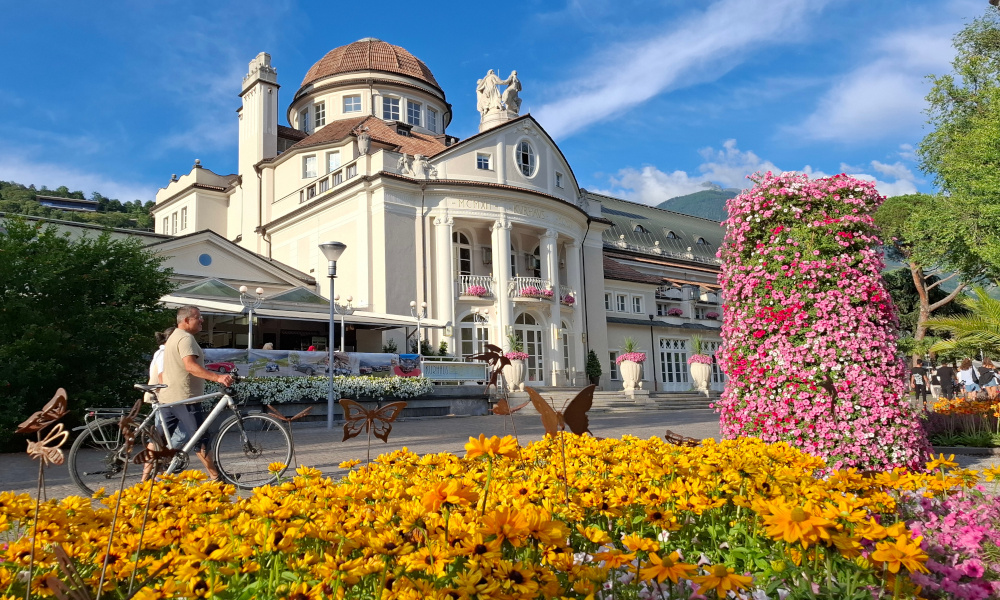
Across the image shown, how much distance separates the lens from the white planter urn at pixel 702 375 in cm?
3206

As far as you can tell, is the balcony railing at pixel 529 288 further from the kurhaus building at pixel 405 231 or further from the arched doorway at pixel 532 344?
the arched doorway at pixel 532 344

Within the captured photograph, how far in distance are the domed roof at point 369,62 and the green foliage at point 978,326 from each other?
3095 cm

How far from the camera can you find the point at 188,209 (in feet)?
121

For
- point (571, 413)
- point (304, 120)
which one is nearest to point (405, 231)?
point (304, 120)

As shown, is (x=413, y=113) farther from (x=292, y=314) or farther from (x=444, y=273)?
(x=292, y=314)

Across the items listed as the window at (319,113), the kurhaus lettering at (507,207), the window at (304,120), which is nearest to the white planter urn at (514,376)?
the kurhaus lettering at (507,207)

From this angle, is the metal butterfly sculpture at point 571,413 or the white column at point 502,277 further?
the white column at point 502,277

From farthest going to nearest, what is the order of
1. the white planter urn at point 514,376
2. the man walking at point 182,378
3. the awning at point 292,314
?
1. the white planter urn at point 514,376
2. the awning at point 292,314
3. the man walking at point 182,378

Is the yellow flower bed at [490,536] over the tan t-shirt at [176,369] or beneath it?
beneath

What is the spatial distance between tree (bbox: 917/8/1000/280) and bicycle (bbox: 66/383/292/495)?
76.8 feet

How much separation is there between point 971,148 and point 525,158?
17.1 meters

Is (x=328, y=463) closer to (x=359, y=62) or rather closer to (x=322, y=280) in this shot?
(x=322, y=280)

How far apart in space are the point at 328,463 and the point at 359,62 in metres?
33.0

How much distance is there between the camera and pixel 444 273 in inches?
1141
